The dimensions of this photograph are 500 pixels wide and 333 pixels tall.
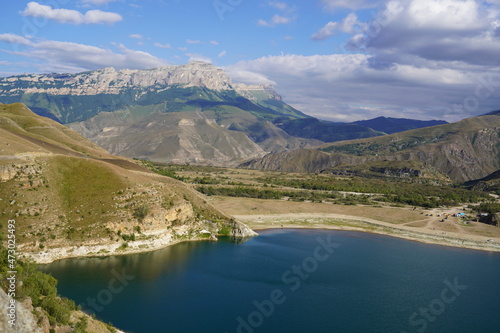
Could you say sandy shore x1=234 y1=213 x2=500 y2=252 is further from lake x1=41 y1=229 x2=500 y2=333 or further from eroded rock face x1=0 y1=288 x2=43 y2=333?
eroded rock face x1=0 y1=288 x2=43 y2=333

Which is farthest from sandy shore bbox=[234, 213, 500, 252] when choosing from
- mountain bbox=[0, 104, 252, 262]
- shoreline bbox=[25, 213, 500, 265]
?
mountain bbox=[0, 104, 252, 262]

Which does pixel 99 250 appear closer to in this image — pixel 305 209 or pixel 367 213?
pixel 305 209

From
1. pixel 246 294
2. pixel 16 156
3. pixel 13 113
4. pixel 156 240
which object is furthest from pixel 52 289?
pixel 13 113

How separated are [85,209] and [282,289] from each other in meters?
46.7

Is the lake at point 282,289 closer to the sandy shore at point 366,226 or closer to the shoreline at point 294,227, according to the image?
the shoreline at point 294,227

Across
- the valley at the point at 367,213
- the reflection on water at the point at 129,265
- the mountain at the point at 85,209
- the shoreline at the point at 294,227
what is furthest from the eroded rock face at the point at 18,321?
the valley at the point at 367,213

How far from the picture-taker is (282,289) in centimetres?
6806

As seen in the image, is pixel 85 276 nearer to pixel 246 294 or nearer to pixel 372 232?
pixel 246 294

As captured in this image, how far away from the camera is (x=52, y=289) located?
4097 cm

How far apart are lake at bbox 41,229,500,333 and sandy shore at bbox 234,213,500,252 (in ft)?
58.6

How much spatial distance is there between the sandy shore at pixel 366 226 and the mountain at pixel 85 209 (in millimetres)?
22225

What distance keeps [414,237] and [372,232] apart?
44.0ft

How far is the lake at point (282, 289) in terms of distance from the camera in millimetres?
54938

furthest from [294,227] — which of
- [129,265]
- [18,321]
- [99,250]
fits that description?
[18,321]
